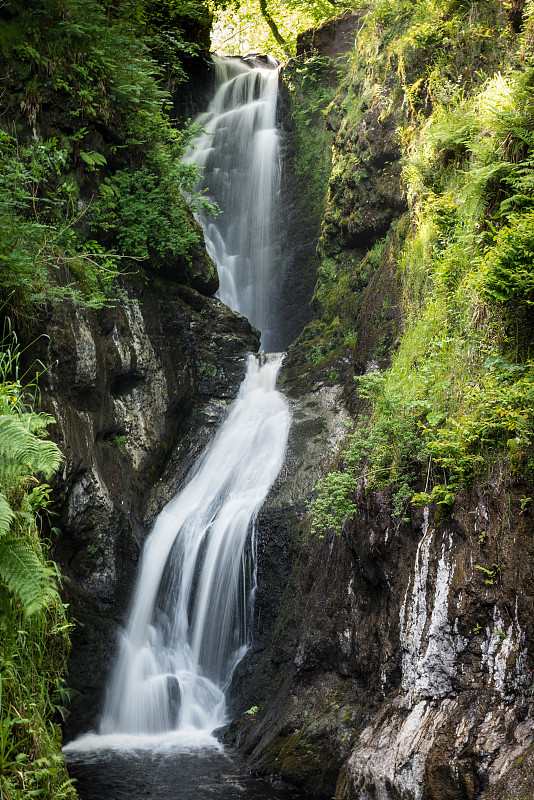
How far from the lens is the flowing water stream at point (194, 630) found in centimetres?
629

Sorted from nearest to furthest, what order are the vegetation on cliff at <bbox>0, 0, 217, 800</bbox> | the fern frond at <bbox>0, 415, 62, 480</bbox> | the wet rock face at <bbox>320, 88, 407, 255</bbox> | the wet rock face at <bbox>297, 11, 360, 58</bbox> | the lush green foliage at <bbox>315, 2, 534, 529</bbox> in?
the fern frond at <bbox>0, 415, 62, 480</bbox>, the vegetation on cliff at <bbox>0, 0, 217, 800</bbox>, the lush green foliage at <bbox>315, 2, 534, 529</bbox>, the wet rock face at <bbox>320, 88, 407, 255</bbox>, the wet rock face at <bbox>297, 11, 360, 58</bbox>

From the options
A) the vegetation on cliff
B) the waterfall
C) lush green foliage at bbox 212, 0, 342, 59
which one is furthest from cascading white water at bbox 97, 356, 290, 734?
lush green foliage at bbox 212, 0, 342, 59

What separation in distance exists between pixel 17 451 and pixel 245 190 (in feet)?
45.3

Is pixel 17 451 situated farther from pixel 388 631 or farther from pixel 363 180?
pixel 363 180

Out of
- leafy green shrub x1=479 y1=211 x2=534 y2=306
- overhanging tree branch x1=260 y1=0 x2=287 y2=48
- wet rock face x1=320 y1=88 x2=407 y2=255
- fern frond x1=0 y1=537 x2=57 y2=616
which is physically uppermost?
overhanging tree branch x1=260 y1=0 x2=287 y2=48

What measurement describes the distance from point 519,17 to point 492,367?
4702 mm

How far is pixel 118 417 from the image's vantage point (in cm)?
1014

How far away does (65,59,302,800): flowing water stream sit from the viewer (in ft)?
20.6

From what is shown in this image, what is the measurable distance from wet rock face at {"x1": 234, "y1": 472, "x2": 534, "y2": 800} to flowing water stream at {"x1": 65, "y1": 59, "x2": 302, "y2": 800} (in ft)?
2.29

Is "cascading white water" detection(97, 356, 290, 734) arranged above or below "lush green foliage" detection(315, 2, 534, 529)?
below

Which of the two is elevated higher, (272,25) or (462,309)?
(272,25)

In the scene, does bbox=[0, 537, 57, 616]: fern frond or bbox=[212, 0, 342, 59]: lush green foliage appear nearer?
bbox=[0, 537, 57, 616]: fern frond

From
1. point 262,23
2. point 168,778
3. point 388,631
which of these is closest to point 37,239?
point 388,631

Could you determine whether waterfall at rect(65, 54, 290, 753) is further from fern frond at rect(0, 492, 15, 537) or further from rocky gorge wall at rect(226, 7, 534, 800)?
fern frond at rect(0, 492, 15, 537)
